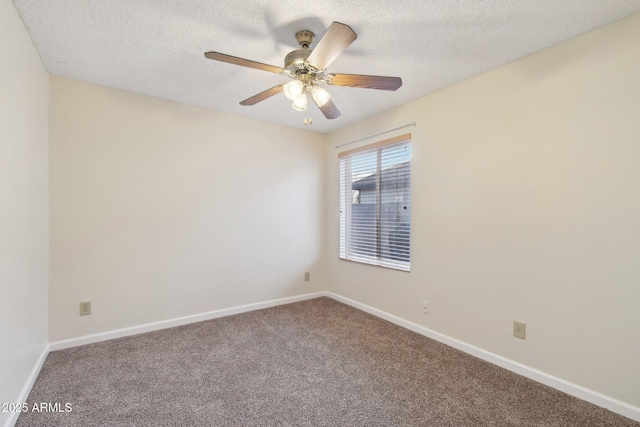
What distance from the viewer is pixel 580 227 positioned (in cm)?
184

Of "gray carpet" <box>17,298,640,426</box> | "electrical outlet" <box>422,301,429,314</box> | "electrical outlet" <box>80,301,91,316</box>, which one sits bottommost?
"gray carpet" <box>17,298,640,426</box>

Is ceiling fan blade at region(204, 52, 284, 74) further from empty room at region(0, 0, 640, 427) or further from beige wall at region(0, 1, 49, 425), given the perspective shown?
beige wall at region(0, 1, 49, 425)

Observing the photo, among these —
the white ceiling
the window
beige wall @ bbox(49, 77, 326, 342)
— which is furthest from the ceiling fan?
beige wall @ bbox(49, 77, 326, 342)

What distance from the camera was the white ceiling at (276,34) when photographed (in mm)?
1598

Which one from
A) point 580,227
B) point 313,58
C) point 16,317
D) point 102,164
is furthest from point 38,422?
point 580,227

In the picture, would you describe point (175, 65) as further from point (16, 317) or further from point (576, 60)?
point (576, 60)

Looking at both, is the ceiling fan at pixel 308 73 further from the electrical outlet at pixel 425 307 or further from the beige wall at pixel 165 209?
the electrical outlet at pixel 425 307

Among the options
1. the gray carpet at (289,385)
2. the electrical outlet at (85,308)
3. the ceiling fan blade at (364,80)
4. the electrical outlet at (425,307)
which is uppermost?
the ceiling fan blade at (364,80)

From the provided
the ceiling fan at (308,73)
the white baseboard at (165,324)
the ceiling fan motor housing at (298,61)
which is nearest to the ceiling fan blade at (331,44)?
the ceiling fan at (308,73)

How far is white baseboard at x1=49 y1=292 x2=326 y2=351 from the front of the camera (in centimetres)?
246

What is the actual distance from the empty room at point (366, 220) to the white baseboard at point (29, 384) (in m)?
0.02

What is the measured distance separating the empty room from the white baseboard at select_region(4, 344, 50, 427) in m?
0.02

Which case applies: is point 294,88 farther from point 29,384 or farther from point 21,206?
point 29,384

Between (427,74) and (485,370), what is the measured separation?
7.79 feet
